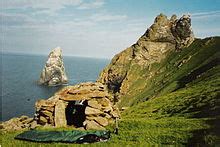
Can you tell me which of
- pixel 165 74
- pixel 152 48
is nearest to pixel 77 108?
pixel 165 74

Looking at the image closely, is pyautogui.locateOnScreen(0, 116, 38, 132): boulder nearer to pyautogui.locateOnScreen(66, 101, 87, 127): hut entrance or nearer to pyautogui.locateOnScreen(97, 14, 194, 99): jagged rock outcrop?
pyautogui.locateOnScreen(66, 101, 87, 127): hut entrance

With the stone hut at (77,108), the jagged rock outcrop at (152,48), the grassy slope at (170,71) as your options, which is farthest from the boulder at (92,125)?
the jagged rock outcrop at (152,48)

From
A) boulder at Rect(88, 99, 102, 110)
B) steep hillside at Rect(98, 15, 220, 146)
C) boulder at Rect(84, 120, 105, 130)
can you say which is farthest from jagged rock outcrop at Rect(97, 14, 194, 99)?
boulder at Rect(84, 120, 105, 130)

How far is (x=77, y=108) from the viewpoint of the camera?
205 ft

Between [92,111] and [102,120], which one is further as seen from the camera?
[92,111]

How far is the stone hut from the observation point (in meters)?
57.4

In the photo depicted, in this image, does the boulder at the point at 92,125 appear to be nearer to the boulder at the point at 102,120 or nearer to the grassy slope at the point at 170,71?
the boulder at the point at 102,120

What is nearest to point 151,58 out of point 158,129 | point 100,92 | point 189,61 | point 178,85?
point 189,61

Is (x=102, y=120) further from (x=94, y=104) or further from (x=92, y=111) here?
(x=94, y=104)

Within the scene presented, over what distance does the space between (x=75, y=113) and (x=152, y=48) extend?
120 m

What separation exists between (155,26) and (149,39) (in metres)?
8.73

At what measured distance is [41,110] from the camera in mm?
60938

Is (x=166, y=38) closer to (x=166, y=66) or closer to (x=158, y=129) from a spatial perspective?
(x=166, y=66)

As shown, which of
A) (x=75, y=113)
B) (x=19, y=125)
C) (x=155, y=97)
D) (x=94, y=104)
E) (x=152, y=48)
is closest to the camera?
(x=94, y=104)
